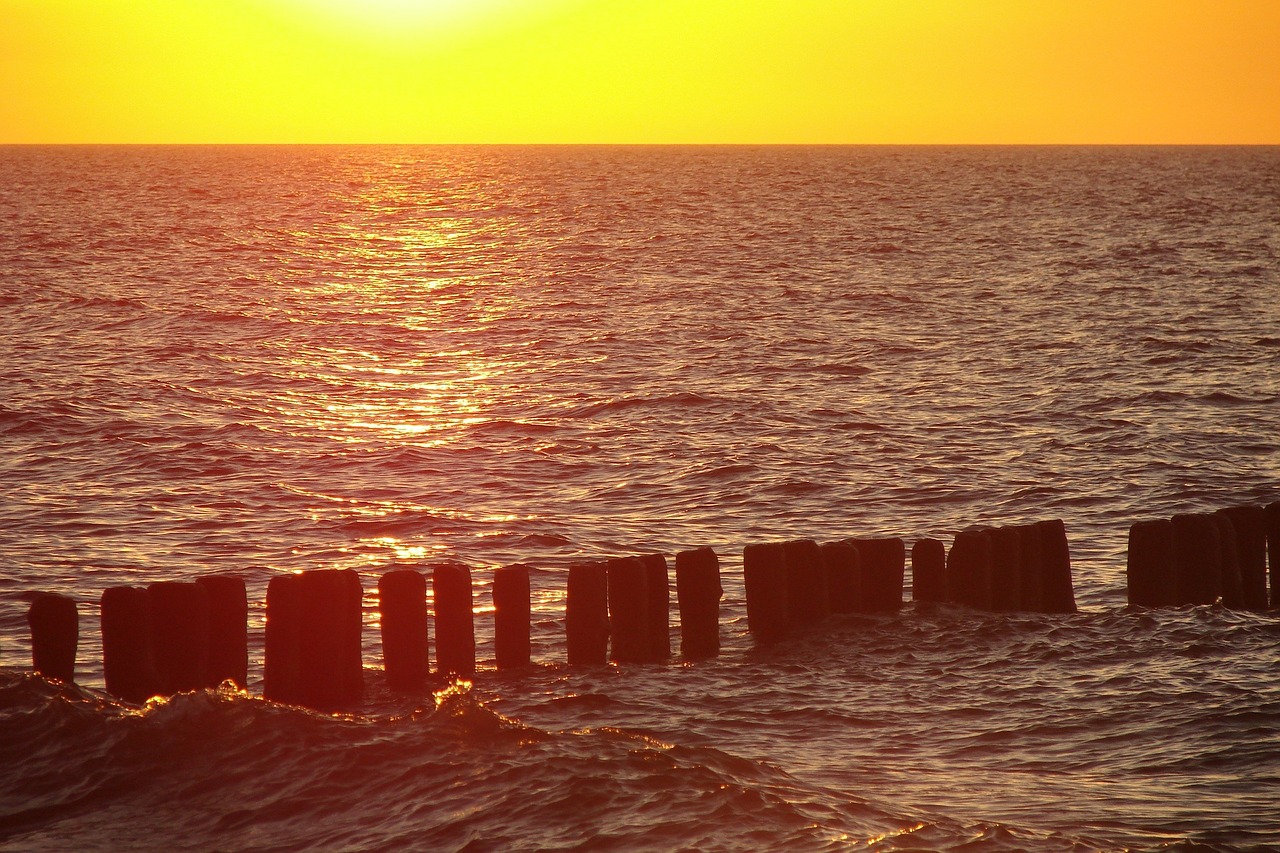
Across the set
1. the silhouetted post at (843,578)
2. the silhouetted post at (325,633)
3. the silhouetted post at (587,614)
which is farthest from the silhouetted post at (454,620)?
the silhouetted post at (843,578)

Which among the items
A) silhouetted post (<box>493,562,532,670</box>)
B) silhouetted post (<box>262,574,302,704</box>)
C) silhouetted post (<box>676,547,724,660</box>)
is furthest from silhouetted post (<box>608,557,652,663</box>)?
silhouetted post (<box>262,574,302,704</box>)

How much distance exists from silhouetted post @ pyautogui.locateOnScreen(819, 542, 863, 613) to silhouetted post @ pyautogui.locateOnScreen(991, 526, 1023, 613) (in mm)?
1351

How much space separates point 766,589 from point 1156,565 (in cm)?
384

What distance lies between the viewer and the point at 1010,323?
38875 mm

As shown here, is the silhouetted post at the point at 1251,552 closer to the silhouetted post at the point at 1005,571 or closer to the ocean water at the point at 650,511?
the ocean water at the point at 650,511

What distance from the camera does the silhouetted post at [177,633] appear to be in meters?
8.97

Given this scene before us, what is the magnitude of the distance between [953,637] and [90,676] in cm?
693

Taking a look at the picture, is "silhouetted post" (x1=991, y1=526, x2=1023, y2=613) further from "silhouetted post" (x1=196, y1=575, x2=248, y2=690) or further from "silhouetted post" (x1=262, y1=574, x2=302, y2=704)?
"silhouetted post" (x1=196, y1=575, x2=248, y2=690)

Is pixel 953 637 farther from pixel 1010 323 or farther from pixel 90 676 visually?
pixel 1010 323

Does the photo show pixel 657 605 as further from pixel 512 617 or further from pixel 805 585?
pixel 805 585

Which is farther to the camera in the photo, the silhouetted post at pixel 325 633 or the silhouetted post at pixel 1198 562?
the silhouetted post at pixel 1198 562

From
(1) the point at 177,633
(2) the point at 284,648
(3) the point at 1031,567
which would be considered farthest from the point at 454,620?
(3) the point at 1031,567

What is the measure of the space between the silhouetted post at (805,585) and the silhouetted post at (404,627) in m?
3.08

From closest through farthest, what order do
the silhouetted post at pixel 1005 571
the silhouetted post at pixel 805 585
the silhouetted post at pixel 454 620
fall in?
the silhouetted post at pixel 454 620 → the silhouetted post at pixel 805 585 → the silhouetted post at pixel 1005 571
